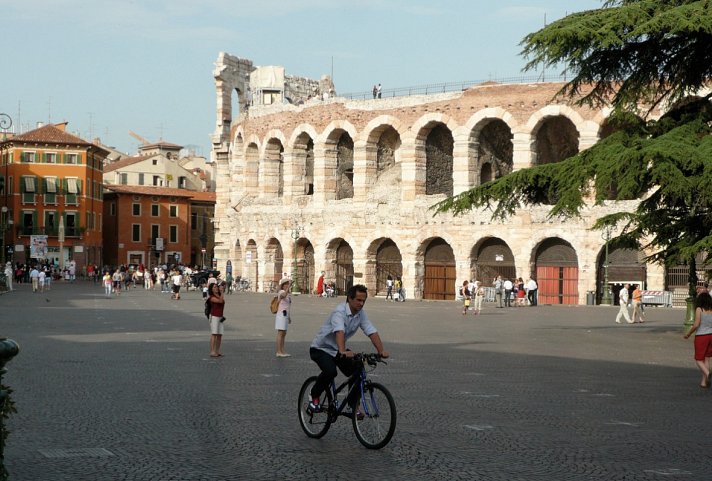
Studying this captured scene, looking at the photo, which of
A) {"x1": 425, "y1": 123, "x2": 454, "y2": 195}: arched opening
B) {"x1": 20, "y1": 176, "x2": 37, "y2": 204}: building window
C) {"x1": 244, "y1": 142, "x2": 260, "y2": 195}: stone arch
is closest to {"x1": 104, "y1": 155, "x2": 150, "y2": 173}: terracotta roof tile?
{"x1": 20, "y1": 176, "x2": 37, "y2": 204}: building window

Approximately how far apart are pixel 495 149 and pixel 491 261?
5.54m

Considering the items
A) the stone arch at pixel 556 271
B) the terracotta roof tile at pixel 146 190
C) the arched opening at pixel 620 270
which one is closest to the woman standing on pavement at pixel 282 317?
the arched opening at pixel 620 270

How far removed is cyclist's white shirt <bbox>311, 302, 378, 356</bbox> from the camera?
10383 mm

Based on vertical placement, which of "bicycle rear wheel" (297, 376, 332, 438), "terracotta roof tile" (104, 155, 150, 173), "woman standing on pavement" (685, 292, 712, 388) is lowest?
"bicycle rear wheel" (297, 376, 332, 438)

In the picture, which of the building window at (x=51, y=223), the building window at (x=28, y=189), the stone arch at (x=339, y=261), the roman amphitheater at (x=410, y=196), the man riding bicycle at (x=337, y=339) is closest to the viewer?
the man riding bicycle at (x=337, y=339)

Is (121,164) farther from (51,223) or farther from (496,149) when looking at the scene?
(496,149)

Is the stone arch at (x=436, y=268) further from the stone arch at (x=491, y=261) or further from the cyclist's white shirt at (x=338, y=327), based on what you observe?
the cyclist's white shirt at (x=338, y=327)

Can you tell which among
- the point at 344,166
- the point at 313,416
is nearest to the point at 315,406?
the point at 313,416

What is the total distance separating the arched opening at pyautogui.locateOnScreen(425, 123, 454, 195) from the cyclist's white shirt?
42.3m

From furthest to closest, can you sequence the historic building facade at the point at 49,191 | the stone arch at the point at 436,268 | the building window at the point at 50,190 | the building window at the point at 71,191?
1. the building window at the point at 71,191
2. the building window at the point at 50,190
3. the historic building facade at the point at 49,191
4. the stone arch at the point at 436,268

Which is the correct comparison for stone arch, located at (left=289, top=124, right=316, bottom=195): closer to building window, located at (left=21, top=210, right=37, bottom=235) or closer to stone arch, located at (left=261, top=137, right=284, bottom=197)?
stone arch, located at (left=261, top=137, right=284, bottom=197)

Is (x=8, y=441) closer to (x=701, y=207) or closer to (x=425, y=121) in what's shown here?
(x=701, y=207)

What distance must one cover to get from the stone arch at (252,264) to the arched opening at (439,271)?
12.0 metres

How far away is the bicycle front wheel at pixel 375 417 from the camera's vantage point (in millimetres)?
9758
